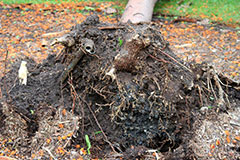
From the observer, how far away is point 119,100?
2656 millimetres

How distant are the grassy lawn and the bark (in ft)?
3.24

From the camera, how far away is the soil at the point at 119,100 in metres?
2.65

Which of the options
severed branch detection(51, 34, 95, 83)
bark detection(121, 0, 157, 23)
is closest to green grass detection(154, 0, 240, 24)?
bark detection(121, 0, 157, 23)

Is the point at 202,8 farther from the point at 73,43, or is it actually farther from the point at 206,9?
the point at 73,43

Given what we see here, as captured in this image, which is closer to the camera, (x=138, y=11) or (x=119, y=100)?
(x=119, y=100)

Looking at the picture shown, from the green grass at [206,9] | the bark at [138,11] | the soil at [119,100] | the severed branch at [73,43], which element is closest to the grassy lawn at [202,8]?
the green grass at [206,9]

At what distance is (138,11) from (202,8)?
1914 mm

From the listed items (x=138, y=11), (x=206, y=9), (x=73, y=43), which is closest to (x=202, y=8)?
(x=206, y=9)

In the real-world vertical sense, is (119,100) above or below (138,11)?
below

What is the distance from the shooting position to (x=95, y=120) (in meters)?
2.78

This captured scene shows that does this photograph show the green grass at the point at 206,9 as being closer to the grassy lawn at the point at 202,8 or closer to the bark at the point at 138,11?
the grassy lawn at the point at 202,8

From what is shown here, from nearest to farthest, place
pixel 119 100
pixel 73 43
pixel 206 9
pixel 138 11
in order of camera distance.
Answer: pixel 119 100
pixel 73 43
pixel 138 11
pixel 206 9

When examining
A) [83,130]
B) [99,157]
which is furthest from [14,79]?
[99,157]

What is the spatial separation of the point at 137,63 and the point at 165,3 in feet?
12.6
